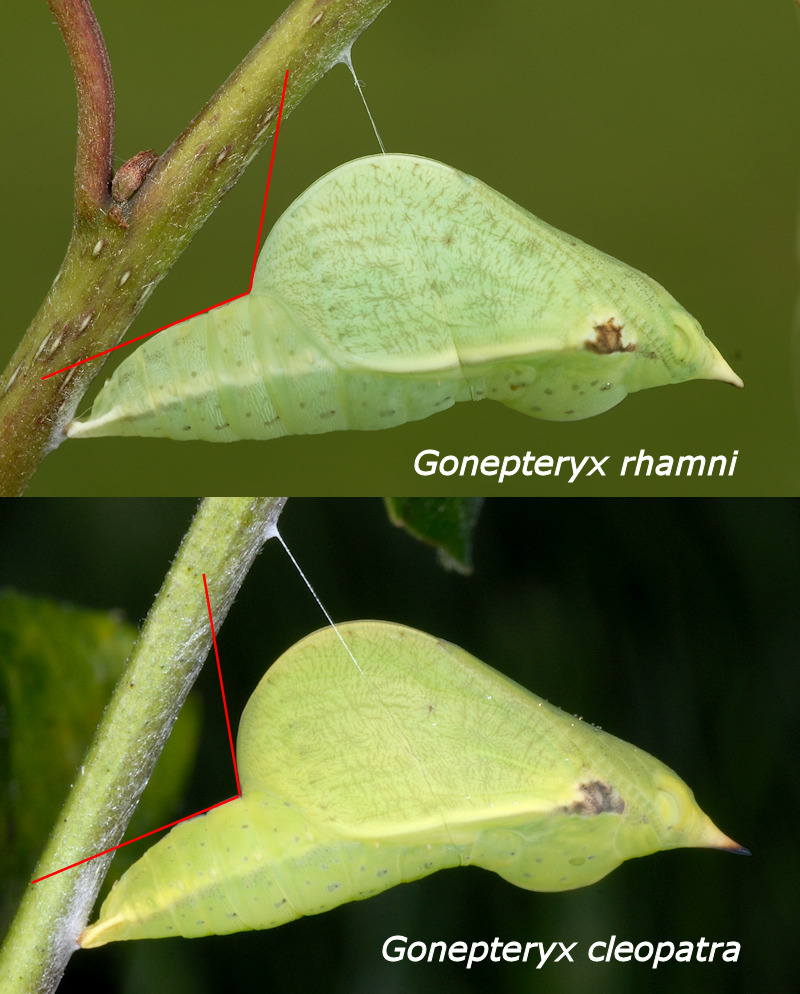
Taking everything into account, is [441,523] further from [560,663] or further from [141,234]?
[141,234]

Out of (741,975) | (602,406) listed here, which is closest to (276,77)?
(602,406)

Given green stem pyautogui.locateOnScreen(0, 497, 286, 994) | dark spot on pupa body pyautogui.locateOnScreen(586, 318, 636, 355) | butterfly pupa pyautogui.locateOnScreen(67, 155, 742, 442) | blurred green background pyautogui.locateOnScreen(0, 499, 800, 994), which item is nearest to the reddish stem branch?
butterfly pupa pyautogui.locateOnScreen(67, 155, 742, 442)

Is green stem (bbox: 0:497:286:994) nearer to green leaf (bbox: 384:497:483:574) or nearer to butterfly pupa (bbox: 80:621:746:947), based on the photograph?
butterfly pupa (bbox: 80:621:746:947)

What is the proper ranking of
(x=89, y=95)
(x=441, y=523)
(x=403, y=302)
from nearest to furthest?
1. (x=89, y=95)
2. (x=403, y=302)
3. (x=441, y=523)

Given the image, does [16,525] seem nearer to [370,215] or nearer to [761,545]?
[370,215]

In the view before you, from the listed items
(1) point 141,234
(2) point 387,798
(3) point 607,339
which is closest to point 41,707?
(2) point 387,798

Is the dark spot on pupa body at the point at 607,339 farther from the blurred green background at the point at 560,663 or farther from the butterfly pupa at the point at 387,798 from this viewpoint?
the blurred green background at the point at 560,663
